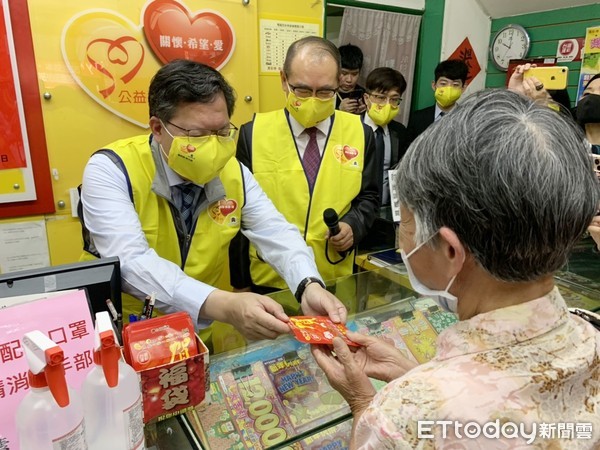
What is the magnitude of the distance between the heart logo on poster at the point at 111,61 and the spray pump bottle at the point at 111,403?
2.56 m

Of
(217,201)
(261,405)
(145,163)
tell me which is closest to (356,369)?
(261,405)

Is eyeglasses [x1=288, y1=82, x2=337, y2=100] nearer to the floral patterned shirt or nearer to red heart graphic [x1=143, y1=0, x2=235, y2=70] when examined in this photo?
red heart graphic [x1=143, y1=0, x2=235, y2=70]

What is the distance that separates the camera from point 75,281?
114 centimetres

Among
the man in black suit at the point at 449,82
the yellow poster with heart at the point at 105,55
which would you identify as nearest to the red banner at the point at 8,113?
the yellow poster with heart at the point at 105,55

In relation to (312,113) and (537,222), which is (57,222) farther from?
(537,222)

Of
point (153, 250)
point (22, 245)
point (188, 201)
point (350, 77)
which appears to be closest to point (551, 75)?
point (350, 77)

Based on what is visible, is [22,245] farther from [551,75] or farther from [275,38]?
[551,75]

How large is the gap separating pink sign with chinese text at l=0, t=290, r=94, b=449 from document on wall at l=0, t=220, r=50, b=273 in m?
2.29

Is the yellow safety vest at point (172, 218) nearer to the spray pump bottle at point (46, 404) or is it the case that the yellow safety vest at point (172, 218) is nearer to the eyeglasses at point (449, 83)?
the spray pump bottle at point (46, 404)

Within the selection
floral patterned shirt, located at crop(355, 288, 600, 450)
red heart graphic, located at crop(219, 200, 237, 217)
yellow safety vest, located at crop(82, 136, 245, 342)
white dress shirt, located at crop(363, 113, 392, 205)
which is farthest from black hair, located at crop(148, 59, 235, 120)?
white dress shirt, located at crop(363, 113, 392, 205)

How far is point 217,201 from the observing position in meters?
1.86

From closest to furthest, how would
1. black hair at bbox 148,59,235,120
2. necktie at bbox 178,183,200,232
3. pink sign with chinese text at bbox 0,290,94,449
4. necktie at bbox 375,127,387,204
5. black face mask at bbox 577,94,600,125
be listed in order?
pink sign with chinese text at bbox 0,290,94,449 < black hair at bbox 148,59,235,120 < necktie at bbox 178,183,200,232 < black face mask at bbox 577,94,600,125 < necktie at bbox 375,127,387,204

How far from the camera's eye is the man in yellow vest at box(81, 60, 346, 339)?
146cm

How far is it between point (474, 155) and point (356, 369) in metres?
0.60
